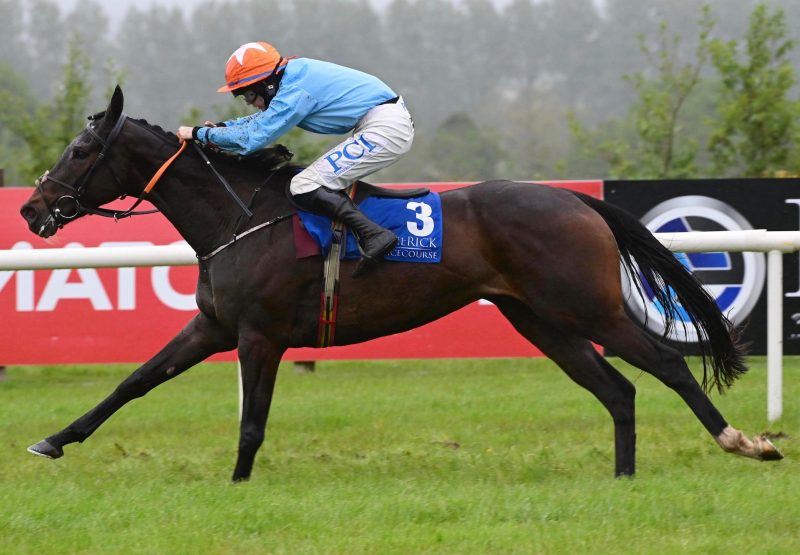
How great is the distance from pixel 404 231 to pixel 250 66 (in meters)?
1.06

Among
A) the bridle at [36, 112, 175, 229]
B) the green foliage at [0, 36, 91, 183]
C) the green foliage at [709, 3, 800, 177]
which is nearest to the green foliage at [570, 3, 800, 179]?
the green foliage at [709, 3, 800, 177]

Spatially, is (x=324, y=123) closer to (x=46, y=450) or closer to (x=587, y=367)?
(x=587, y=367)

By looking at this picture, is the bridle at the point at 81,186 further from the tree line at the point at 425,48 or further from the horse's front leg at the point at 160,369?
the tree line at the point at 425,48

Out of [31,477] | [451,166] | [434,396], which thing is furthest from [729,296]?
[451,166]

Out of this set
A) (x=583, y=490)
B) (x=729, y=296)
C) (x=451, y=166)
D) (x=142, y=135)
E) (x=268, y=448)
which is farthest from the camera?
(x=451, y=166)

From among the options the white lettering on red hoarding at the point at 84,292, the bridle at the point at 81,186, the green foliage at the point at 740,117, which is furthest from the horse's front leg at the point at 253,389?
the green foliage at the point at 740,117

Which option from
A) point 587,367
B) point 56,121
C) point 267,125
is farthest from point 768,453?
point 56,121

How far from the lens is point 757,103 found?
1281 cm

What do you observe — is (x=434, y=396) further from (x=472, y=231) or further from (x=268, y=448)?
(x=472, y=231)

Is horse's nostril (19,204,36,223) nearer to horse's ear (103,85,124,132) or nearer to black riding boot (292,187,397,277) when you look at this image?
horse's ear (103,85,124,132)

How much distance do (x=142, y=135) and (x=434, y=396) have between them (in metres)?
3.33

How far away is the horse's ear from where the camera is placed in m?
5.68

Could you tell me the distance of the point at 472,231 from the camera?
5656mm

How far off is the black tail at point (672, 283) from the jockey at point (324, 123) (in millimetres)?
1021
